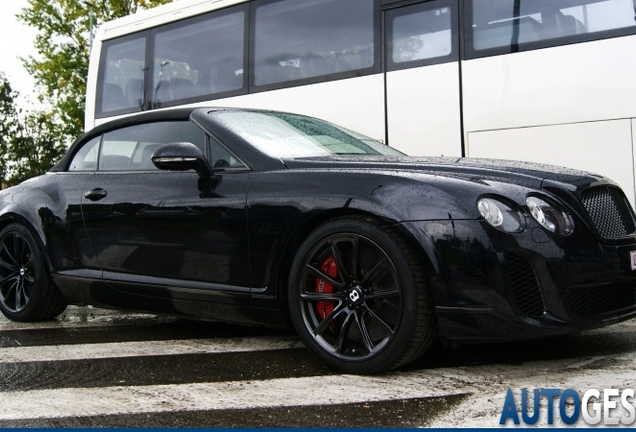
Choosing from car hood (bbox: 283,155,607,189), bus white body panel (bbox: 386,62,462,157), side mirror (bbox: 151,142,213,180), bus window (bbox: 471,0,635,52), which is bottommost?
car hood (bbox: 283,155,607,189)

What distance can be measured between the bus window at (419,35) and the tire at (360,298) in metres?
4.76

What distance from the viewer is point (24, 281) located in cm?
583

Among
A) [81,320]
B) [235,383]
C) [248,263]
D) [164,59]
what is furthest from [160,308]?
[164,59]

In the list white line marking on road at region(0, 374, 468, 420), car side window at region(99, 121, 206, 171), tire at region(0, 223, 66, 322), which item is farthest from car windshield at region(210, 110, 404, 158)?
tire at region(0, 223, 66, 322)

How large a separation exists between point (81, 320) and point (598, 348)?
3.68 metres

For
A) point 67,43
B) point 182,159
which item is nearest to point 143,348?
point 182,159

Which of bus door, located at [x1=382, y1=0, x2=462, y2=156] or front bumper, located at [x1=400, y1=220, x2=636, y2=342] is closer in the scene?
front bumper, located at [x1=400, y1=220, x2=636, y2=342]

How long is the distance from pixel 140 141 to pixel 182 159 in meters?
0.92

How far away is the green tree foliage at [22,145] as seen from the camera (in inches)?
1799

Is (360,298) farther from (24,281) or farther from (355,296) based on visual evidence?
(24,281)

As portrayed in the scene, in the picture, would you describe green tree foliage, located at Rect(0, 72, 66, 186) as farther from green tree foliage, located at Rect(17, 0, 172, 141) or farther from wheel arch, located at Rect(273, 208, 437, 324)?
wheel arch, located at Rect(273, 208, 437, 324)

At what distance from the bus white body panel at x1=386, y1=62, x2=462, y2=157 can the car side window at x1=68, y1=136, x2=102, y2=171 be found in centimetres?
378

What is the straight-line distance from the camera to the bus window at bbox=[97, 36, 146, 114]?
11477 millimetres

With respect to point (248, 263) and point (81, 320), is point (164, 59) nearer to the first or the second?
point (81, 320)
